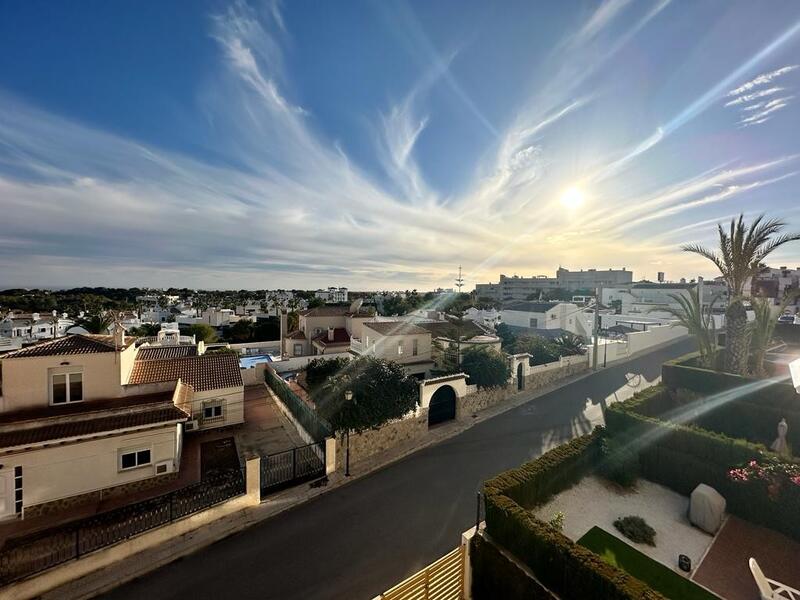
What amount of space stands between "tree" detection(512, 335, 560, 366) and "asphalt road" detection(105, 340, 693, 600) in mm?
10231

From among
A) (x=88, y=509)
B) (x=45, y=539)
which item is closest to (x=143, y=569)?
(x=45, y=539)

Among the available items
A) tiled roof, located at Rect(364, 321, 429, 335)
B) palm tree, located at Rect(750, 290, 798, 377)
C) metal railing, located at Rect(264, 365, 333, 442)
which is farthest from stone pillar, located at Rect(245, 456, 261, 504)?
palm tree, located at Rect(750, 290, 798, 377)

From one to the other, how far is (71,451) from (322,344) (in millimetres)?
18318

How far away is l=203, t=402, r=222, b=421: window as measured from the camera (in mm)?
16078

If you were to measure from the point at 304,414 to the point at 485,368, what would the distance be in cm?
1003

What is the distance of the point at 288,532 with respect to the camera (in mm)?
9312

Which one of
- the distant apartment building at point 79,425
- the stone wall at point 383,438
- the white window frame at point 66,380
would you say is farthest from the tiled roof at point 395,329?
the white window frame at point 66,380

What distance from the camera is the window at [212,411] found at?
52.7ft

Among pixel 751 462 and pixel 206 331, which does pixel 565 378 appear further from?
pixel 206 331

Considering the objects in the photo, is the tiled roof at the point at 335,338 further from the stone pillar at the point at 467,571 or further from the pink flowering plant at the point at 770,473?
the pink flowering plant at the point at 770,473

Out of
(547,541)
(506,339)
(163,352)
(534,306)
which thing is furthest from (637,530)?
(534,306)

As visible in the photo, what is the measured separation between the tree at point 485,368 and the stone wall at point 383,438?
4.64 meters

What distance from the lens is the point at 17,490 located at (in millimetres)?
Result: 9539

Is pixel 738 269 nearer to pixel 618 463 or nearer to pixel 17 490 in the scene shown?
pixel 618 463
